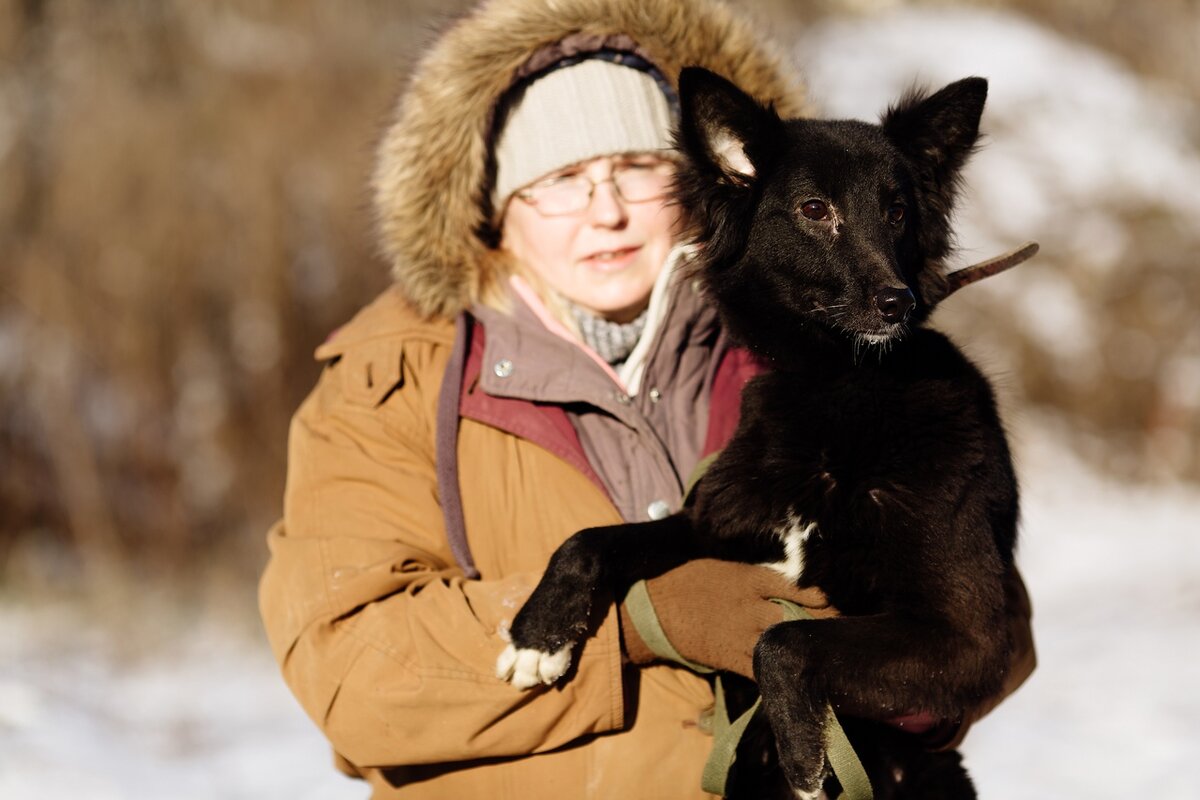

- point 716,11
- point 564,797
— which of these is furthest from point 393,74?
point 564,797

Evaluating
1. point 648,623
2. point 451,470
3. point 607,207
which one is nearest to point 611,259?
point 607,207

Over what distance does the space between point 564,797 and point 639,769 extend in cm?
16

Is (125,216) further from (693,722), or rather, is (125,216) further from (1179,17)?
(1179,17)

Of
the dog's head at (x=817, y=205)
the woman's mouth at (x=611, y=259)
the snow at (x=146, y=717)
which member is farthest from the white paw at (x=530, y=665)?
the snow at (x=146, y=717)

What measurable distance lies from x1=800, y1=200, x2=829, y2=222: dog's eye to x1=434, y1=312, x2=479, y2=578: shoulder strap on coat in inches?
32.8

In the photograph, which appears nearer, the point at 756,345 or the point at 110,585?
the point at 756,345

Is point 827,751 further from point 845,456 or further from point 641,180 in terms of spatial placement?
point 641,180

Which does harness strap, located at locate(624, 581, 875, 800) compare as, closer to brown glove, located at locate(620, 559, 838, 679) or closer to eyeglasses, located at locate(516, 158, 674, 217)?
brown glove, located at locate(620, 559, 838, 679)

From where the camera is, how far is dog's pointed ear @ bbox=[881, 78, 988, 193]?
8.33ft

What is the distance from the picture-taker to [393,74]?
26.0 ft

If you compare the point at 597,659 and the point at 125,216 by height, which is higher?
the point at 125,216

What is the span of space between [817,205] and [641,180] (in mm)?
566

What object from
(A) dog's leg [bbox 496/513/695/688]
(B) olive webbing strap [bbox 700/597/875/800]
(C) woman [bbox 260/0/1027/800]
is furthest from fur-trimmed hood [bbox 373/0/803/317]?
(B) olive webbing strap [bbox 700/597/875/800]

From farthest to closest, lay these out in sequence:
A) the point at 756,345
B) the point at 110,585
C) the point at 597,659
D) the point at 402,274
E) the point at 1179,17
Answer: the point at 1179,17 < the point at 110,585 < the point at 402,274 < the point at 756,345 < the point at 597,659
